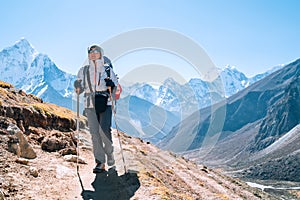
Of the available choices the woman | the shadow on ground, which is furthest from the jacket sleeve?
the shadow on ground

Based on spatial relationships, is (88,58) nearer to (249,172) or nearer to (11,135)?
(11,135)

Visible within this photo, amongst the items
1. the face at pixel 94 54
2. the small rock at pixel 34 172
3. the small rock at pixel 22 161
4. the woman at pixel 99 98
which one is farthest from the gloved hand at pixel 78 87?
the small rock at pixel 34 172

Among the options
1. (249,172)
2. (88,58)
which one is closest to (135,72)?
(88,58)

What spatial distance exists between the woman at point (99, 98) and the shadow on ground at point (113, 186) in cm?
52

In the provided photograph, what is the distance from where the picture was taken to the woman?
35.3 ft

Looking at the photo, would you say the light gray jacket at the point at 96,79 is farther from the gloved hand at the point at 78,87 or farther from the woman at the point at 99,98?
the gloved hand at the point at 78,87

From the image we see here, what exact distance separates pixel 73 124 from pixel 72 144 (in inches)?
118

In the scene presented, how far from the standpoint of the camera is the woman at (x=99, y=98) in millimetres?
10758

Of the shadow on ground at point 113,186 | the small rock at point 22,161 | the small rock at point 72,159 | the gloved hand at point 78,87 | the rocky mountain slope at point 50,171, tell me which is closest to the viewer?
the rocky mountain slope at point 50,171

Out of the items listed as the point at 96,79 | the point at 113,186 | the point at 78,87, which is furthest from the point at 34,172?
the point at 96,79

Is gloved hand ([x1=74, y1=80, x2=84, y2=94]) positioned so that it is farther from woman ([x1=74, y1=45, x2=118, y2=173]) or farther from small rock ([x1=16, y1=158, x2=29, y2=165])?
small rock ([x1=16, y1=158, x2=29, y2=165])

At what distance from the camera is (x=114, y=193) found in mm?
9273

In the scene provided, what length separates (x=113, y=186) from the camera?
978 centimetres

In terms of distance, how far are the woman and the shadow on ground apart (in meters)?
0.52
